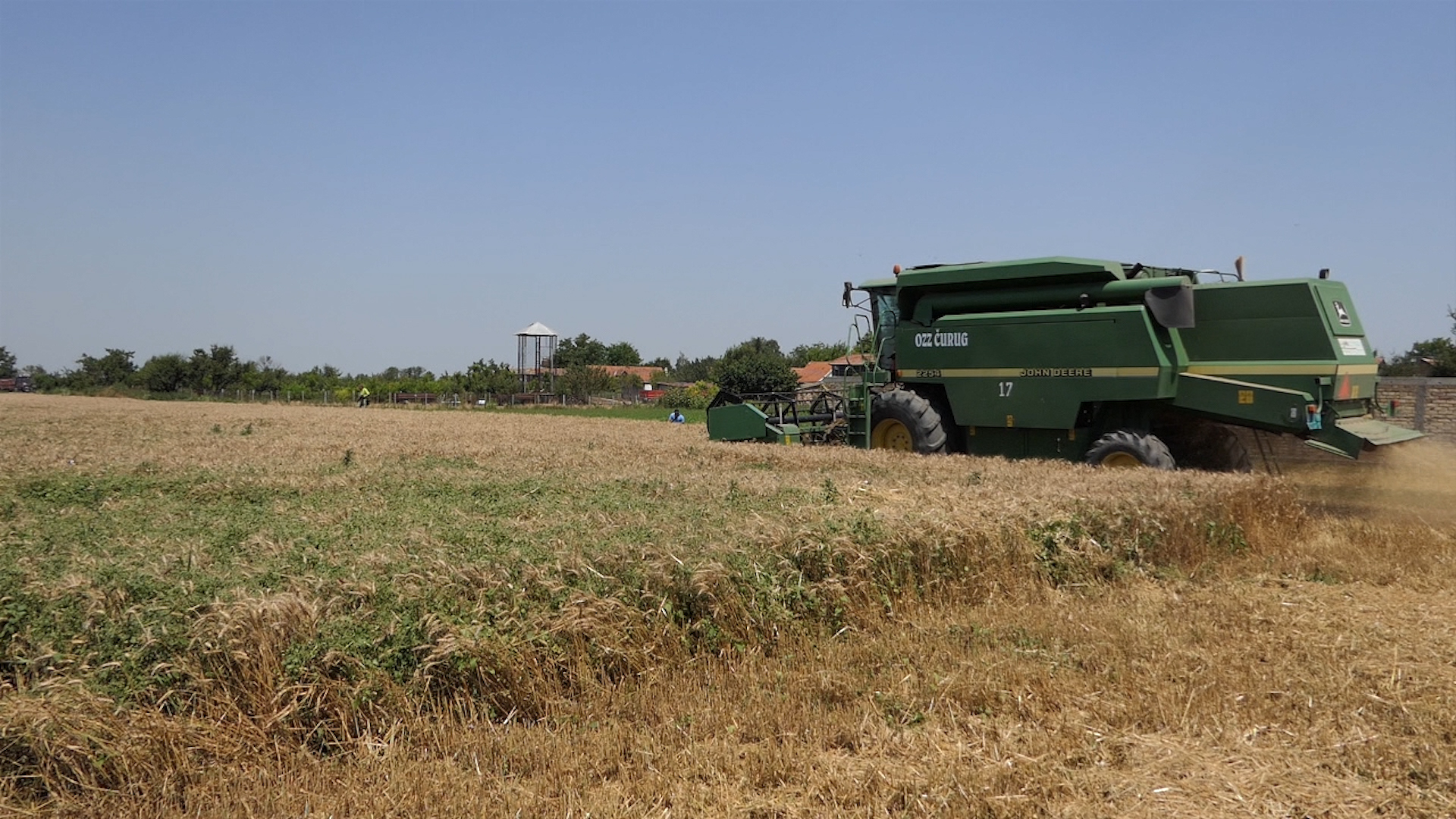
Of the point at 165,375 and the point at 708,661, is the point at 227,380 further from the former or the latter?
the point at 708,661

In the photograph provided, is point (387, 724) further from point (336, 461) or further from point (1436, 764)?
point (336, 461)

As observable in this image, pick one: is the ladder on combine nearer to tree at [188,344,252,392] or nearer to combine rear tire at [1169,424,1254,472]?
combine rear tire at [1169,424,1254,472]

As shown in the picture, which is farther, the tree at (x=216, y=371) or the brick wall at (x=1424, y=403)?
the tree at (x=216, y=371)

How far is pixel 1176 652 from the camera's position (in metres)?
5.27

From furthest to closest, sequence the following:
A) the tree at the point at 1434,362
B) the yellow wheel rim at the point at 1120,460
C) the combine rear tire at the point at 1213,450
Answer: the tree at the point at 1434,362 → the combine rear tire at the point at 1213,450 → the yellow wheel rim at the point at 1120,460

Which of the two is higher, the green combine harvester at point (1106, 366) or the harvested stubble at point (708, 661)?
the green combine harvester at point (1106, 366)

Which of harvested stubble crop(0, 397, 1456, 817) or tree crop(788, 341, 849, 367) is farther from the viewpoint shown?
tree crop(788, 341, 849, 367)

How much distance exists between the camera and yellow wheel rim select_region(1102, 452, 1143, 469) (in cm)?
1145

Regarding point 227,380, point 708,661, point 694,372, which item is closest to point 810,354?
point 694,372

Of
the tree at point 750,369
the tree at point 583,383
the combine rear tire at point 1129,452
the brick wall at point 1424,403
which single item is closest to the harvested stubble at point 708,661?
the combine rear tire at point 1129,452

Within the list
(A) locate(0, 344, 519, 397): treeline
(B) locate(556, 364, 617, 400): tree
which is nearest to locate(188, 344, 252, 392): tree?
(A) locate(0, 344, 519, 397): treeline

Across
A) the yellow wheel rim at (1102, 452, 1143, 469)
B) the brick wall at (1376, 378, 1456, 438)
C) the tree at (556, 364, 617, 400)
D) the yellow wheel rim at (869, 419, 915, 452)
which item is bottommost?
the yellow wheel rim at (1102, 452, 1143, 469)

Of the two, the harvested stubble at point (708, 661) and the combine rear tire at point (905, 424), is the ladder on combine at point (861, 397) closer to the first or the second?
the combine rear tire at point (905, 424)

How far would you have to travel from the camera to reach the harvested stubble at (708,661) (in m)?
3.71
